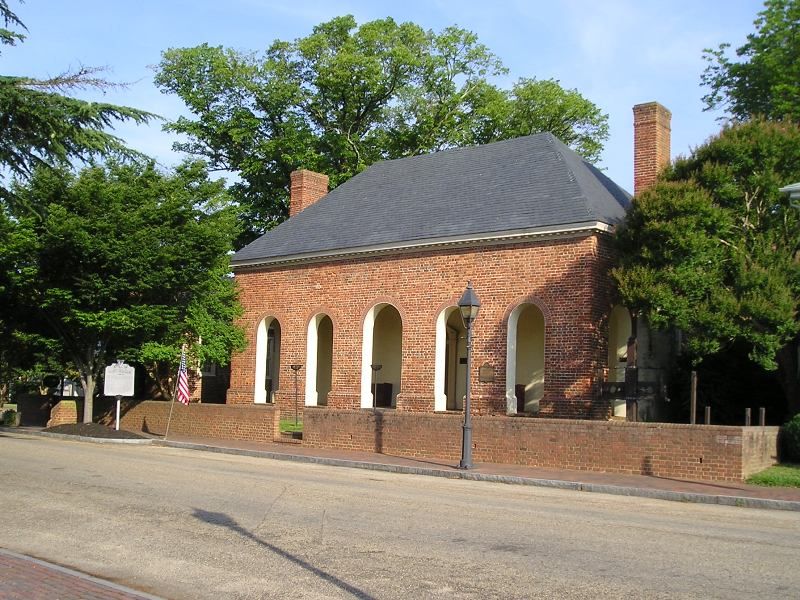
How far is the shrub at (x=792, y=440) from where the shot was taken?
1892 centimetres

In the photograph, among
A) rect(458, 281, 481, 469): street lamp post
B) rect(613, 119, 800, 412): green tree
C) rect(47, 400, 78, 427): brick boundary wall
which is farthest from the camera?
rect(47, 400, 78, 427): brick boundary wall

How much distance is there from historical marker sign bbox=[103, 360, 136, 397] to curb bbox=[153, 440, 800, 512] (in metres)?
6.69

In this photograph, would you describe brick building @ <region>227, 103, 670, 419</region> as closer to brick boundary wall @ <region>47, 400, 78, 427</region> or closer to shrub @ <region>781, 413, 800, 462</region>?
shrub @ <region>781, 413, 800, 462</region>

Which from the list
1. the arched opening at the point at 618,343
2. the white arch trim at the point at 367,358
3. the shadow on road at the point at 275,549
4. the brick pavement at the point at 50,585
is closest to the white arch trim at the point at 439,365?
the white arch trim at the point at 367,358

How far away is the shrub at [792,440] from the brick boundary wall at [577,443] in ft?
1.41

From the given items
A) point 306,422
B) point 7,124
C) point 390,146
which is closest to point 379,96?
point 390,146

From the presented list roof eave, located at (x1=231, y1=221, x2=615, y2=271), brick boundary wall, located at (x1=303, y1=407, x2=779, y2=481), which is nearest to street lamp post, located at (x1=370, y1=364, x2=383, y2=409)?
roof eave, located at (x1=231, y1=221, x2=615, y2=271)

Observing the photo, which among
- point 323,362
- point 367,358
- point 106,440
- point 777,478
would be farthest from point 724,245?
point 106,440

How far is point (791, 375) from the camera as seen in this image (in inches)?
888

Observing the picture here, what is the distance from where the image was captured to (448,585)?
7.52 meters

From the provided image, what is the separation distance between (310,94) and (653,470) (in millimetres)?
33207

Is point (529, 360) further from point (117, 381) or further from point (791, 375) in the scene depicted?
point (117, 381)

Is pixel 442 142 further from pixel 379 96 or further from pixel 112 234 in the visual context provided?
pixel 112 234

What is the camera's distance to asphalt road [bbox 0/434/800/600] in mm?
7609
